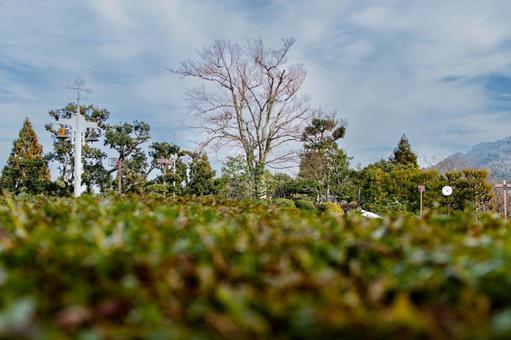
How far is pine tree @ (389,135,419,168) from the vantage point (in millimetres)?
25709

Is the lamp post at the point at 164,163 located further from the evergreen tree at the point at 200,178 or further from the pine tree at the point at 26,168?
A: the pine tree at the point at 26,168

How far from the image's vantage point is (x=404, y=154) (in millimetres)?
25844

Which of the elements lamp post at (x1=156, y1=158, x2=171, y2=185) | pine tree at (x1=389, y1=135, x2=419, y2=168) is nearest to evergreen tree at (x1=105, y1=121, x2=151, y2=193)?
lamp post at (x1=156, y1=158, x2=171, y2=185)

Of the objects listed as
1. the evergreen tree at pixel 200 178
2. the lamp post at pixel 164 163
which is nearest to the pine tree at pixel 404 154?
the evergreen tree at pixel 200 178

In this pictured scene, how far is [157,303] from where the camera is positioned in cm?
98

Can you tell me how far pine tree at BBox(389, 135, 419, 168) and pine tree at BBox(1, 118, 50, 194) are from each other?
16.9 m

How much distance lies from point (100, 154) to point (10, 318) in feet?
56.6

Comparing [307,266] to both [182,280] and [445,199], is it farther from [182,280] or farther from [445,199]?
[445,199]

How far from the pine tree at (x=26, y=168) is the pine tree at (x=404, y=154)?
16.9m

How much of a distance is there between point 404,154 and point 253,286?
85.1 ft

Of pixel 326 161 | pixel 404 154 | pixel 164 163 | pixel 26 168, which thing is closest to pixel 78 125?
pixel 164 163

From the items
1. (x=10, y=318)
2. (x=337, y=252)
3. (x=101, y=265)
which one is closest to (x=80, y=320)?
(x=10, y=318)

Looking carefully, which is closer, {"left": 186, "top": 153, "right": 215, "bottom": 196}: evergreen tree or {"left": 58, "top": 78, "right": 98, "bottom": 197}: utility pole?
{"left": 58, "top": 78, "right": 98, "bottom": 197}: utility pole

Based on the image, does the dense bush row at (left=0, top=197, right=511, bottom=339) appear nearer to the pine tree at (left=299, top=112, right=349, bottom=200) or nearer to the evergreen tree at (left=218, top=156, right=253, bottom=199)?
the evergreen tree at (left=218, top=156, right=253, bottom=199)
